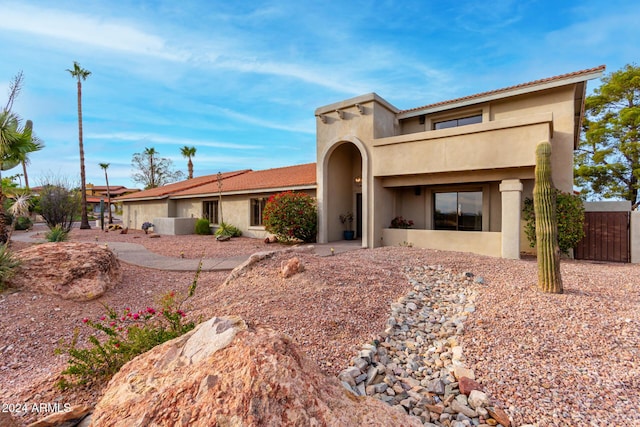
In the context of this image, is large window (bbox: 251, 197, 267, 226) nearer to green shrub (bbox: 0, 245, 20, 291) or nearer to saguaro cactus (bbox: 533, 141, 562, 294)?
green shrub (bbox: 0, 245, 20, 291)

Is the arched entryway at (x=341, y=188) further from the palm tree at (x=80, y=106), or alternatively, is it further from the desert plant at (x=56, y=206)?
the palm tree at (x=80, y=106)

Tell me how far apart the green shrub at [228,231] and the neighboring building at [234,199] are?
1.06 feet

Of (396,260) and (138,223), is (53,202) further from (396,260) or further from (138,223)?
(396,260)

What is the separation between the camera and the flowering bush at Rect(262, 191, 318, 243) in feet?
43.1

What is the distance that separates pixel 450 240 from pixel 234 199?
12638 millimetres

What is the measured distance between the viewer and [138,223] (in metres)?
24.6

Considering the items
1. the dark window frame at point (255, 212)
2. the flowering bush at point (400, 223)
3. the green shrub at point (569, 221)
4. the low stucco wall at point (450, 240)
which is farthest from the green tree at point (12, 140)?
the green shrub at point (569, 221)

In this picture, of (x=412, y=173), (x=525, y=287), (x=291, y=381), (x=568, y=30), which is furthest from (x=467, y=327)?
(x=568, y=30)

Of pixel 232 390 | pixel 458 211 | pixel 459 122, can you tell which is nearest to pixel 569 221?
pixel 458 211

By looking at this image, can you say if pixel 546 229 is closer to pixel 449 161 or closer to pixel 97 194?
pixel 449 161

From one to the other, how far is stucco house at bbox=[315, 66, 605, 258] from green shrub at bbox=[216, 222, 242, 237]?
6067 mm

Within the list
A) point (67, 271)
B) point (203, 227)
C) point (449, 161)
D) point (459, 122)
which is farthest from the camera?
point (203, 227)

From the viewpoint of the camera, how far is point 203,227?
18.5 meters

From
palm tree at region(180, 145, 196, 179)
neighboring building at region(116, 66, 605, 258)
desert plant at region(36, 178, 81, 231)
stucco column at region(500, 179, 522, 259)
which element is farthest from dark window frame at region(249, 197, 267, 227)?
palm tree at region(180, 145, 196, 179)
